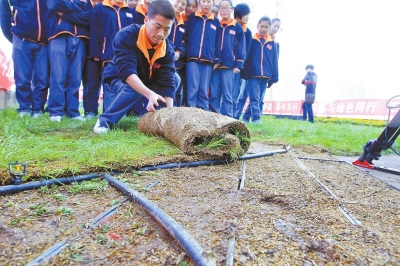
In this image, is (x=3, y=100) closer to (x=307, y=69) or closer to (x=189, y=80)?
(x=189, y=80)

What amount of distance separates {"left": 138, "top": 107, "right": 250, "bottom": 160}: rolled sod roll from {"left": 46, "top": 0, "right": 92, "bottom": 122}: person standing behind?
201 centimetres

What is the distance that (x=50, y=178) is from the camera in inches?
51.8

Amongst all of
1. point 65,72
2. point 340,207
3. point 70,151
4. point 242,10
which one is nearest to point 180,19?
point 242,10

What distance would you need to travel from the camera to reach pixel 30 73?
358 cm

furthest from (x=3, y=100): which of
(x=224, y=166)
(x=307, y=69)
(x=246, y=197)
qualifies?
(x=307, y=69)

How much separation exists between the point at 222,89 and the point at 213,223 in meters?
4.28

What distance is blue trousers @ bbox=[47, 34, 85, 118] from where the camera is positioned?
3.48 metres

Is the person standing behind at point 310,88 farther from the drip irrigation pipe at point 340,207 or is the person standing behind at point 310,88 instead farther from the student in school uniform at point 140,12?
the drip irrigation pipe at point 340,207

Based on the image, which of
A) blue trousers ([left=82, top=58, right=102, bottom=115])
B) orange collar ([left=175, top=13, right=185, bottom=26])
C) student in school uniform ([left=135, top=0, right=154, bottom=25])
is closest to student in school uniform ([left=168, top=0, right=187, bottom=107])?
orange collar ([left=175, top=13, right=185, bottom=26])

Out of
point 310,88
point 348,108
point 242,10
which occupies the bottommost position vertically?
point 348,108

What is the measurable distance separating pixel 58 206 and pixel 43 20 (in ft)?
11.1

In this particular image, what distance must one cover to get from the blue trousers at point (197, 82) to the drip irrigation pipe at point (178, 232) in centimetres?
338

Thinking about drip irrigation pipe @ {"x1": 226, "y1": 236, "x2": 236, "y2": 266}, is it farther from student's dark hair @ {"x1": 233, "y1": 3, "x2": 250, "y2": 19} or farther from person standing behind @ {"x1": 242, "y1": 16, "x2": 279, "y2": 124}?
student's dark hair @ {"x1": 233, "y1": 3, "x2": 250, "y2": 19}

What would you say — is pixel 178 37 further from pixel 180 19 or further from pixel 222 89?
pixel 222 89
